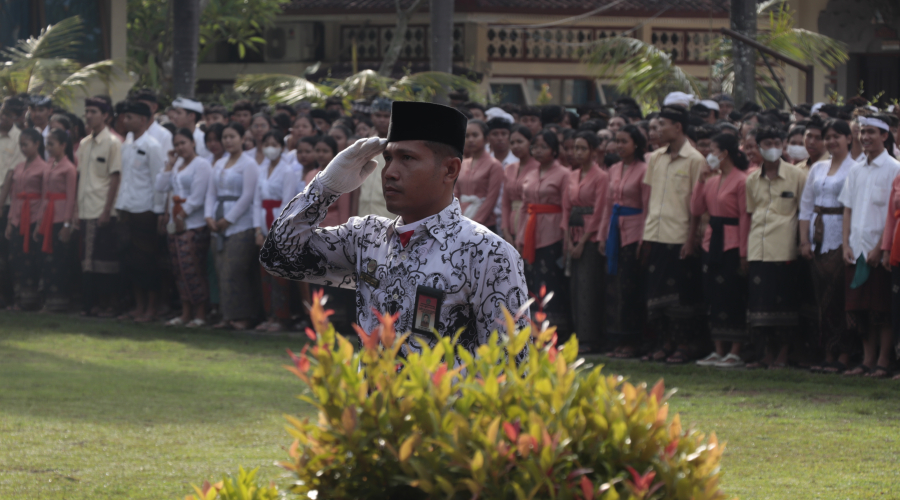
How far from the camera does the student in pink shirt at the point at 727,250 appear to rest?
9.46m

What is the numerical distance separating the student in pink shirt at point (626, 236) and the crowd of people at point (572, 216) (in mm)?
18

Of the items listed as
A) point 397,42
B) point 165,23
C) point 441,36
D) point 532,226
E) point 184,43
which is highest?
point 165,23

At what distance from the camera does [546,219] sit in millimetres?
10469

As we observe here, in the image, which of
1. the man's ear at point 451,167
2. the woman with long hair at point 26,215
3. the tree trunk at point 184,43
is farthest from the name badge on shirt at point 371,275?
the tree trunk at point 184,43

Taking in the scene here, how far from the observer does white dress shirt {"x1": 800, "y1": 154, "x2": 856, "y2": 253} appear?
29.2 feet

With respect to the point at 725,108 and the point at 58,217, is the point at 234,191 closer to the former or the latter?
the point at 58,217

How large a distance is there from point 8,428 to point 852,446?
5.15m

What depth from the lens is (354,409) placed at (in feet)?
7.28

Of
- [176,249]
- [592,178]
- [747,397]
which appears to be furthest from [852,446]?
[176,249]

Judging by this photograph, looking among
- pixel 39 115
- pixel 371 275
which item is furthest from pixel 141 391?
pixel 39 115

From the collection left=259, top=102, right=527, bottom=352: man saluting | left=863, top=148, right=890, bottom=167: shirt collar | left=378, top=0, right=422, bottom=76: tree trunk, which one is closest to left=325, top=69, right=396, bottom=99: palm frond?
left=863, top=148, right=890, bottom=167: shirt collar

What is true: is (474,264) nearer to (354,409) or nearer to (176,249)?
(354,409)

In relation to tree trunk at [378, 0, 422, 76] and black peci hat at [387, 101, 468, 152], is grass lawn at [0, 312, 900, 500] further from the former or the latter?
tree trunk at [378, 0, 422, 76]

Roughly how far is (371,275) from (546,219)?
7075mm
